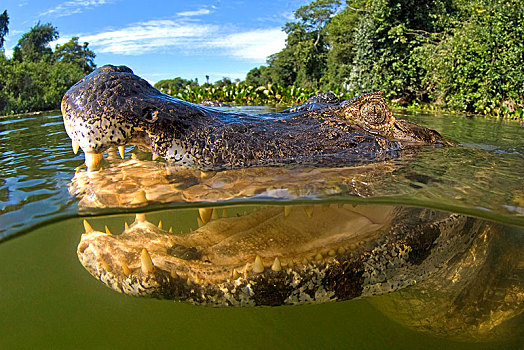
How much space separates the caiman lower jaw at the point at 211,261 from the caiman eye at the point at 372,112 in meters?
1.01

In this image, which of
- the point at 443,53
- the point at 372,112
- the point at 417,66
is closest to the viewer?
the point at 372,112

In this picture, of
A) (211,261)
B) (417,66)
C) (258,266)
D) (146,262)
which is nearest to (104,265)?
(146,262)

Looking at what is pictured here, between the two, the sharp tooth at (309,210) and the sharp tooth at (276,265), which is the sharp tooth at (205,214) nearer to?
the sharp tooth at (309,210)

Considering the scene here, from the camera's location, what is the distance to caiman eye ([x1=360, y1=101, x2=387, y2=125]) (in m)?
2.90

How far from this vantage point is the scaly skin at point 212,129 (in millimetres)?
2049

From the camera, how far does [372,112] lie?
2.92 meters

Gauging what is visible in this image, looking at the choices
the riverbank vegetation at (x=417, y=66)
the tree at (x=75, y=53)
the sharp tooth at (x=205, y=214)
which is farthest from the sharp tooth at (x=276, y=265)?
the tree at (x=75, y=53)

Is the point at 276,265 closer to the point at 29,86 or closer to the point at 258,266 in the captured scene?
the point at 258,266

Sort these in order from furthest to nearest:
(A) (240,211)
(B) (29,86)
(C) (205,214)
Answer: (B) (29,86) < (A) (240,211) < (C) (205,214)

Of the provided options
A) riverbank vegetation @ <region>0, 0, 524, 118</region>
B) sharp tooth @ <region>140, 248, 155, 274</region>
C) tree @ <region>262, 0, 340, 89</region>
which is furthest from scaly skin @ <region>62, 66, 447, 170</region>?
tree @ <region>262, 0, 340, 89</region>

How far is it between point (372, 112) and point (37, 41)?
6199 centimetres

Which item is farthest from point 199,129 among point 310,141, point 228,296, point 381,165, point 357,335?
point 357,335

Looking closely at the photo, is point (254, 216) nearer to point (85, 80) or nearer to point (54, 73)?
point (85, 80)

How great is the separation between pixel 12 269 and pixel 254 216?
5.69 meters
